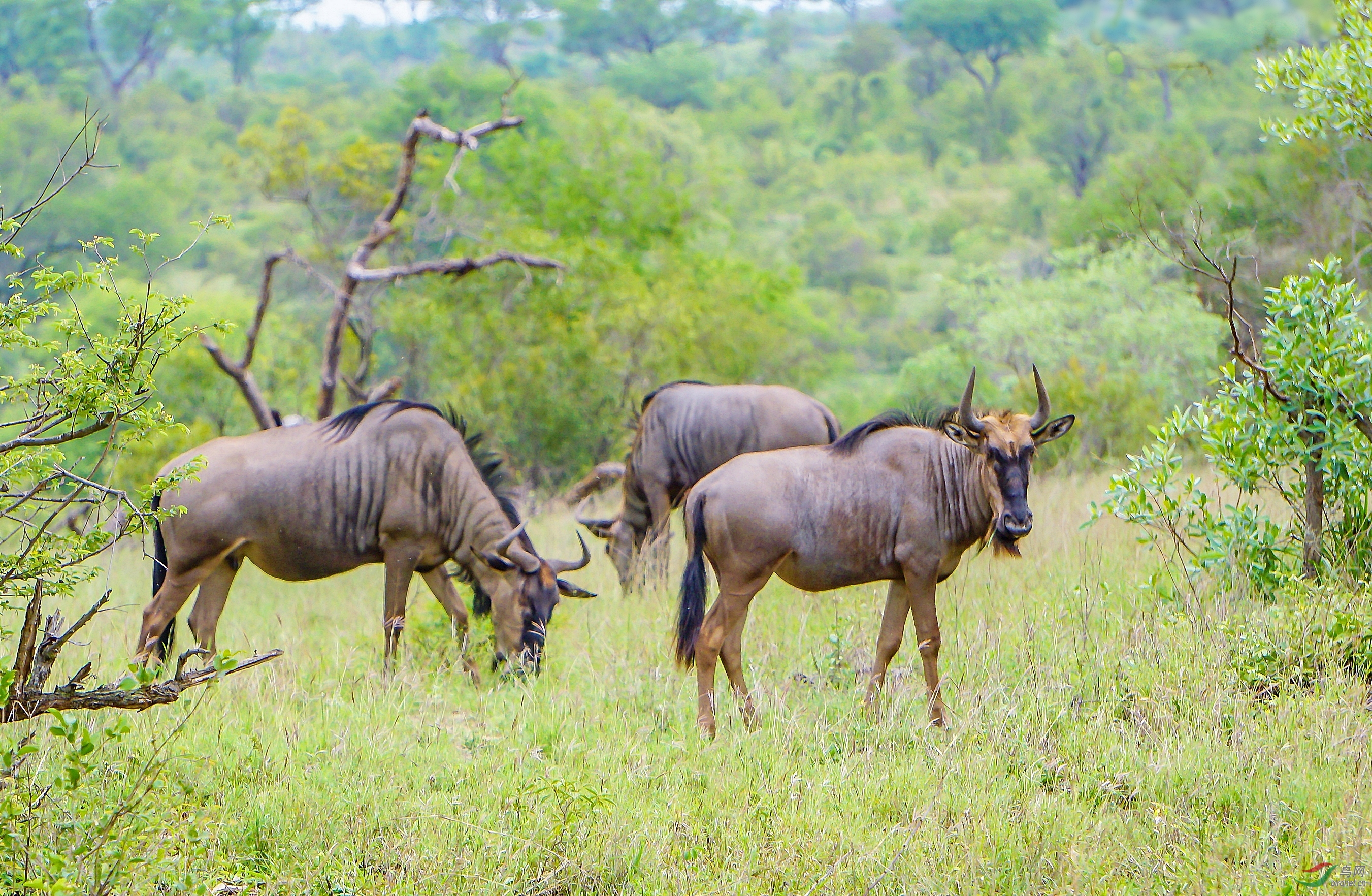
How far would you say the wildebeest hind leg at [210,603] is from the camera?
679cm

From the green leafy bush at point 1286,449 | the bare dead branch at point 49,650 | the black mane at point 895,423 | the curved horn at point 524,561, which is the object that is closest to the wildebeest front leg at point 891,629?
the black mane at point 895,423

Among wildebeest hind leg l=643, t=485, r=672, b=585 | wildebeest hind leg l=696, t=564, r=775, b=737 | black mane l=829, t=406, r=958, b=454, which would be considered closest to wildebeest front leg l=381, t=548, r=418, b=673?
wildebeest hind leg l=696, t=564, r=775, b=737

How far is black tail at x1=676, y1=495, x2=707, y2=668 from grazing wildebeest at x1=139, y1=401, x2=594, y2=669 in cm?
119

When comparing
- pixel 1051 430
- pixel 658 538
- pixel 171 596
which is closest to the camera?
pixel 1051 430

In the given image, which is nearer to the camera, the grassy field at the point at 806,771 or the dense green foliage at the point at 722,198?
the grassy field at the point at 806,771

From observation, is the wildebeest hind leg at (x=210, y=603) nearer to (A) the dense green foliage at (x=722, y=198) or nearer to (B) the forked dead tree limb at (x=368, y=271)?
(A) the dense green foliage at (x=722, y=198)

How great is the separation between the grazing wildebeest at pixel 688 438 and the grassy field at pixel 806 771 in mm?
2838

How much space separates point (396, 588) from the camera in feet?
22.0

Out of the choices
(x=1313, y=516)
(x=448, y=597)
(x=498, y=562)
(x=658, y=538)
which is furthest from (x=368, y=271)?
(x=1313, y=516)

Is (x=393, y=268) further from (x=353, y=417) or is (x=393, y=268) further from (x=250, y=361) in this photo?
(x=353, y=417)

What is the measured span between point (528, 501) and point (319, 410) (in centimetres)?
389

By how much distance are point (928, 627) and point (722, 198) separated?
51.3 meters

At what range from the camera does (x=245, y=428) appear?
1794cm

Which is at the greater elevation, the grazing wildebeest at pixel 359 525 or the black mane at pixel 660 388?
the grazing wildebeest at pixel 359 525
